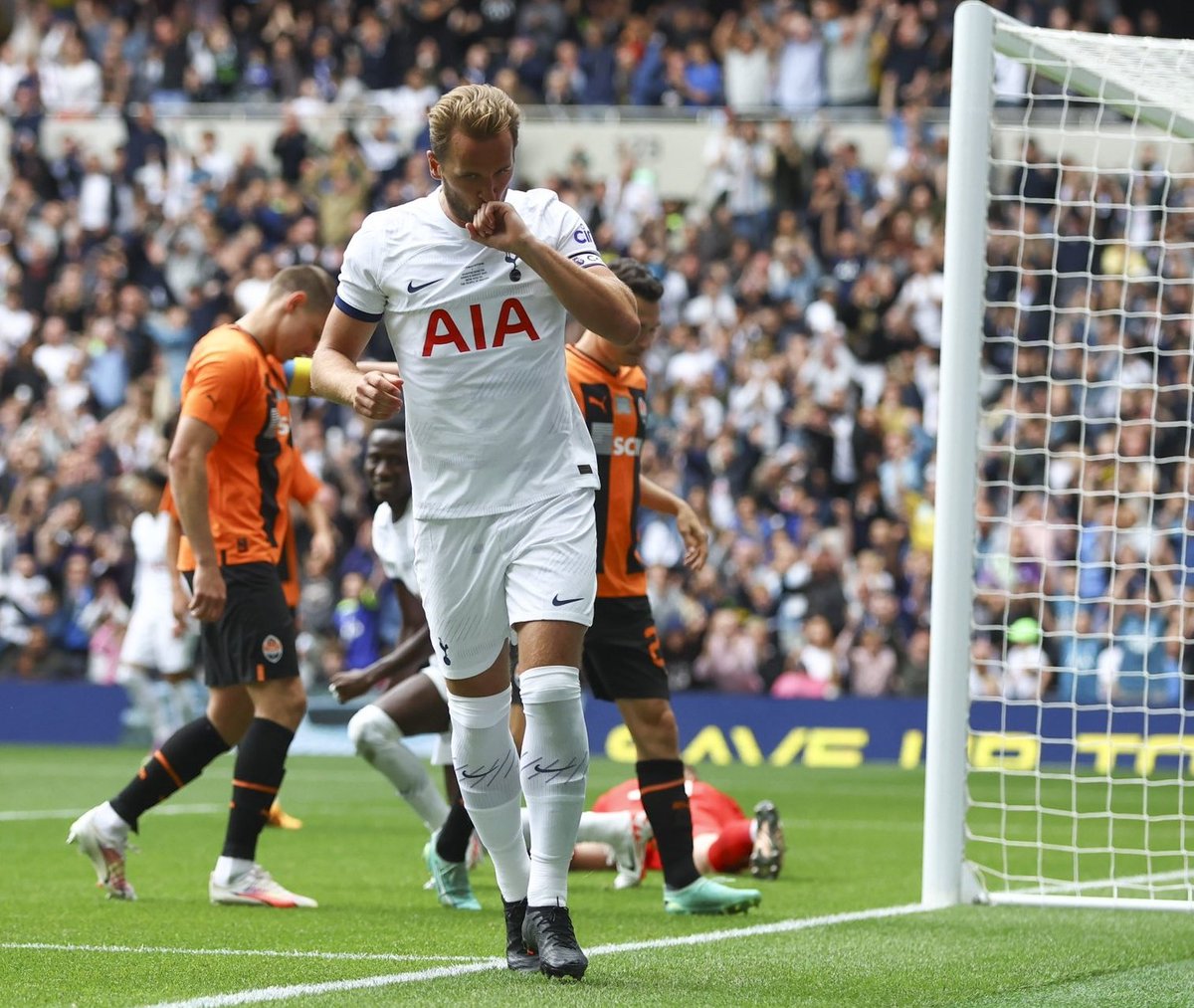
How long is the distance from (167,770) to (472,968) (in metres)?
2.50

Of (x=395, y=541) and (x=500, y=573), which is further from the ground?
(x=500, y=573)

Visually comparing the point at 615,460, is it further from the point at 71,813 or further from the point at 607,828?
the point at 71,813

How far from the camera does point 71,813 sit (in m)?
12.0

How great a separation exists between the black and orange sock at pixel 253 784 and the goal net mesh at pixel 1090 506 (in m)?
2.72

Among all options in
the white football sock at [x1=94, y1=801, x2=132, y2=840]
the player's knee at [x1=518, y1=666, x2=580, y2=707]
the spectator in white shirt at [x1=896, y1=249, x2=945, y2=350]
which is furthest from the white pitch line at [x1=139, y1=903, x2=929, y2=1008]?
the spectator in white shirt at [x1=896, y1=249, x2=945, y2=350]

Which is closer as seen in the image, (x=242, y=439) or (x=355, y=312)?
(x=355, y=312)

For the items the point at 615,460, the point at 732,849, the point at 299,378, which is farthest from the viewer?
the point at 732,849

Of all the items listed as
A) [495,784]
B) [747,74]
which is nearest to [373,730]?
[495,784]

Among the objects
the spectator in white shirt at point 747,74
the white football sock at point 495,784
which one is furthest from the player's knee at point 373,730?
the spectator in white shirt at point 747,74

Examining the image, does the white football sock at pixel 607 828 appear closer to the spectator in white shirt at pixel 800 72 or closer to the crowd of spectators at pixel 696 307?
the crowd of spectators at pixel 696 307

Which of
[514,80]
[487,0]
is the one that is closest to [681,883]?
[514,80]

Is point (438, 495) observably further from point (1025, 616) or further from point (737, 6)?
point (737, 6)

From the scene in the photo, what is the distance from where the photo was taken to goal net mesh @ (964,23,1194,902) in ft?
28.5

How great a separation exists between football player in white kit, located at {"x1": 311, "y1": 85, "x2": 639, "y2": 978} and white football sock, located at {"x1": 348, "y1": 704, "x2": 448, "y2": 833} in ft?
9.02
